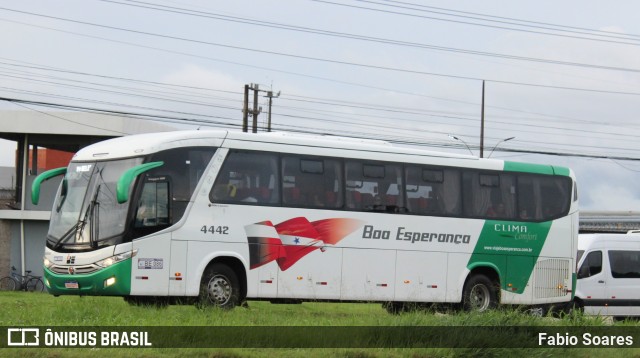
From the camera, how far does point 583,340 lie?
53.2 ft

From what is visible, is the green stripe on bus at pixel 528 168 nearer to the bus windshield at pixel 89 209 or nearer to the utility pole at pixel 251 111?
the bus windshield at pixel 89 209

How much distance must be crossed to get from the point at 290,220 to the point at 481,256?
512 centimetres

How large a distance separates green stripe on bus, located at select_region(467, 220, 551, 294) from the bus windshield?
8252 millimetres

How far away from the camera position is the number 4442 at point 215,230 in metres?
18.2

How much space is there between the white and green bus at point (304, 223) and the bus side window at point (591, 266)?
14.4 feet

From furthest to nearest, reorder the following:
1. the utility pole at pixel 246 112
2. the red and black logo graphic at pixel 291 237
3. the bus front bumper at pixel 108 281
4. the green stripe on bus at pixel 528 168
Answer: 1. the utility pole at pixel 246 112
2. the green stripe on bus at pixel 528 168
3. the red and black logo graphic at pixel 291 237
4. the bus front bumper at pixel 108 281

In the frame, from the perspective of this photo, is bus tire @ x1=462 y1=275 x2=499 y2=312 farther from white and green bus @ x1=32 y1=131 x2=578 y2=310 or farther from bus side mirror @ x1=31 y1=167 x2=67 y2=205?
bus side mirror @ x1=31 y1=167 x2=67 y2=205

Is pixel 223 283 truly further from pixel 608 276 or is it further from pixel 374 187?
pixel 608 276

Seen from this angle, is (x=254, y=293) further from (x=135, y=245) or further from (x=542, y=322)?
(x=542, y=322)

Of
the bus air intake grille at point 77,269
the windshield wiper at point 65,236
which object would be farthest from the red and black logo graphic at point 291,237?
the windshield wiper at point 65,236

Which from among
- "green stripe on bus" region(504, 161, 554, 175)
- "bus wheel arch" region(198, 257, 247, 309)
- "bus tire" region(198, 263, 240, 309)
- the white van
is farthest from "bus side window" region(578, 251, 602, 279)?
"bus tire" region(198, 263, 240, 309)

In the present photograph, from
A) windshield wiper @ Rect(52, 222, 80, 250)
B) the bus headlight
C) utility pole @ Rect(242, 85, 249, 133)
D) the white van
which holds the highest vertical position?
utility pole @ Rect(242, 85, 249, 133)

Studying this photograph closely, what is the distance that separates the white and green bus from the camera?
17.7 m

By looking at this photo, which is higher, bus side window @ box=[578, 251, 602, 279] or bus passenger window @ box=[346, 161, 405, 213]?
bus passenger window @ box=[346, 161, 405, 213]
